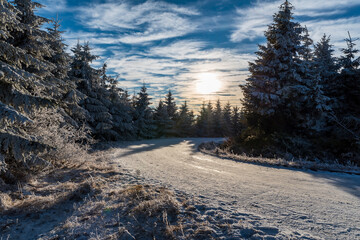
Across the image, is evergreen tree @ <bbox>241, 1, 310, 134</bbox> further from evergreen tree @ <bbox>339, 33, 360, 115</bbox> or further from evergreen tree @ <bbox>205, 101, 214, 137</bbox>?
evergreen tree @ <bbox>205, 101, 214, 137</bbox>

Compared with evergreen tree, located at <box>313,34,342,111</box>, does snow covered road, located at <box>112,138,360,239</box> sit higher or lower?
lower

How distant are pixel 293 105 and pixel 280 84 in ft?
6.74

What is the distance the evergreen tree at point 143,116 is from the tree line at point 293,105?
19.8m

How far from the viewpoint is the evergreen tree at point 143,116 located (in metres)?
33.3

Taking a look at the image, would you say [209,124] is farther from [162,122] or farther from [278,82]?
[278,82]

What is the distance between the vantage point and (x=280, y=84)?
15828 millimetres

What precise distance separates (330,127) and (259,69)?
7.31 metres

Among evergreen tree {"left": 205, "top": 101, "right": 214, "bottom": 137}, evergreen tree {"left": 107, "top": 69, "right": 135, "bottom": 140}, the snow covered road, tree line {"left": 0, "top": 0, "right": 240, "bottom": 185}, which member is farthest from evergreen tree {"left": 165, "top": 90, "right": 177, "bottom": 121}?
the snow covered road

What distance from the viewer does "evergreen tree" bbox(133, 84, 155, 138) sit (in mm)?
33281

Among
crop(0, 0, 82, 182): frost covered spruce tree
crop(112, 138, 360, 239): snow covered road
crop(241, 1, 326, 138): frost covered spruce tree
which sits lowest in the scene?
crop(112, 138, 360, 239): snow covered road

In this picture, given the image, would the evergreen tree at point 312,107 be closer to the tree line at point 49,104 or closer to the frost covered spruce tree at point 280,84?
the frost covered spruce tree at point 280,84

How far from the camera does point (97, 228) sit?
3482mm

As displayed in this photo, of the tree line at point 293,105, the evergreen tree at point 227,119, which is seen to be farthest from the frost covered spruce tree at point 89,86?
the evergreen tree at point 227,119

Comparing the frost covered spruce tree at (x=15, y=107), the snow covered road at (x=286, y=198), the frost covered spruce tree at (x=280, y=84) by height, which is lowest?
the snow covered road at (x=286, y=198)
